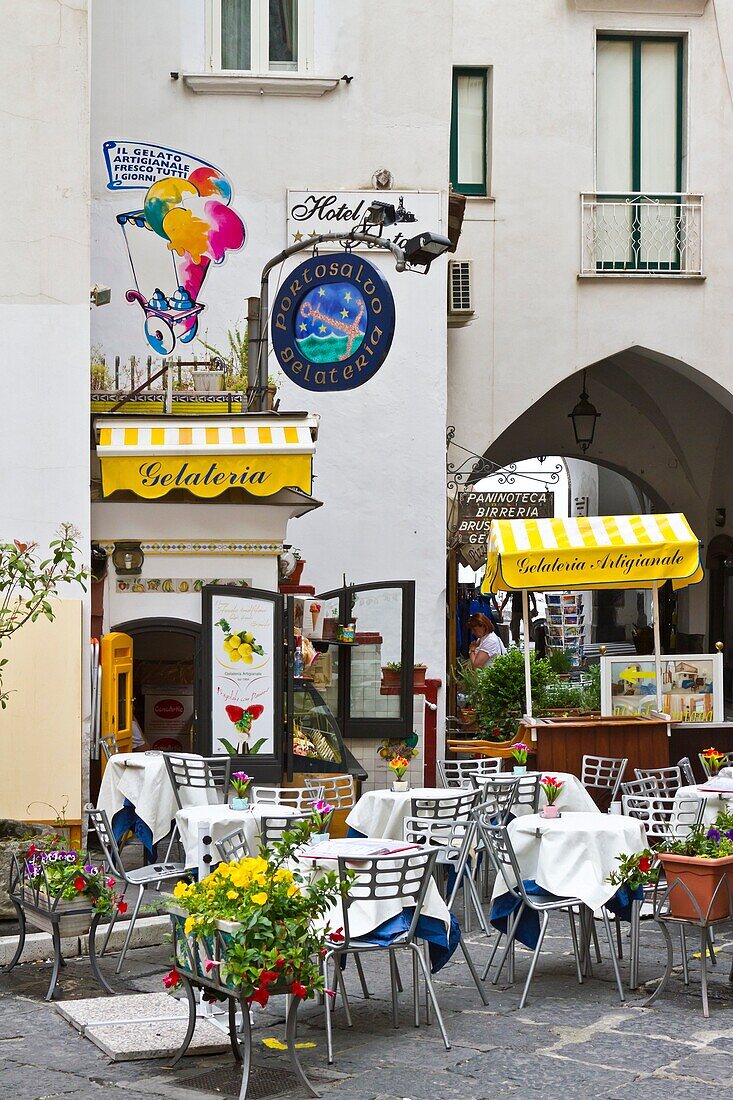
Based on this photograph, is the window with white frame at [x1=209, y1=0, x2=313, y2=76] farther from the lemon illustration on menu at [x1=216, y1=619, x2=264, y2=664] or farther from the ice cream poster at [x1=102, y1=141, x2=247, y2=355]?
the lemon illustration on menu at [x1=216, y1=619, x2=264, y2=664]

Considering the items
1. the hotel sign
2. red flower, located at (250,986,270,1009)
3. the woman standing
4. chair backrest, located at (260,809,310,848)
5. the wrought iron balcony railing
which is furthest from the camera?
the wrought iron balcony railing

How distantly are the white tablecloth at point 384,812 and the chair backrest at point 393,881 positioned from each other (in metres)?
2.62

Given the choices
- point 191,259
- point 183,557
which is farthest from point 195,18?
point 183,557

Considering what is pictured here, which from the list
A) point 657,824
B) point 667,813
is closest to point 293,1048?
point 657,824

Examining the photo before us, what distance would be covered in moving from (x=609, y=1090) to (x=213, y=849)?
2977 mm

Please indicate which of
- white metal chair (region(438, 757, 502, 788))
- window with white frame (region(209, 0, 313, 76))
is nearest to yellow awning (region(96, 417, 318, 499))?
white metal chair (region(438, 757, 502, 788))

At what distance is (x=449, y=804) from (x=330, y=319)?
4472 mm

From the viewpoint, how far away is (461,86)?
18.3 metres

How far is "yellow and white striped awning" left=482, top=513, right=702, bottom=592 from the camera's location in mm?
12602

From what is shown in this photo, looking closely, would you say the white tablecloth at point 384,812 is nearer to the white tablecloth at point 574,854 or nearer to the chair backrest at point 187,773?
the chair backrest at point 187,773

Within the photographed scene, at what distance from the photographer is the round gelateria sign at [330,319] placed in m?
11.4

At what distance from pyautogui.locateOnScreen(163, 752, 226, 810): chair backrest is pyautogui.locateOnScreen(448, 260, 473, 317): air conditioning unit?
8.55 metres

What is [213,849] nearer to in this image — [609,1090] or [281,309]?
[609,1090]

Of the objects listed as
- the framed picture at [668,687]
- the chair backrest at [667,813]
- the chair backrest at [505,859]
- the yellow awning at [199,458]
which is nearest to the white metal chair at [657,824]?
the chair backrest at [667,813]
